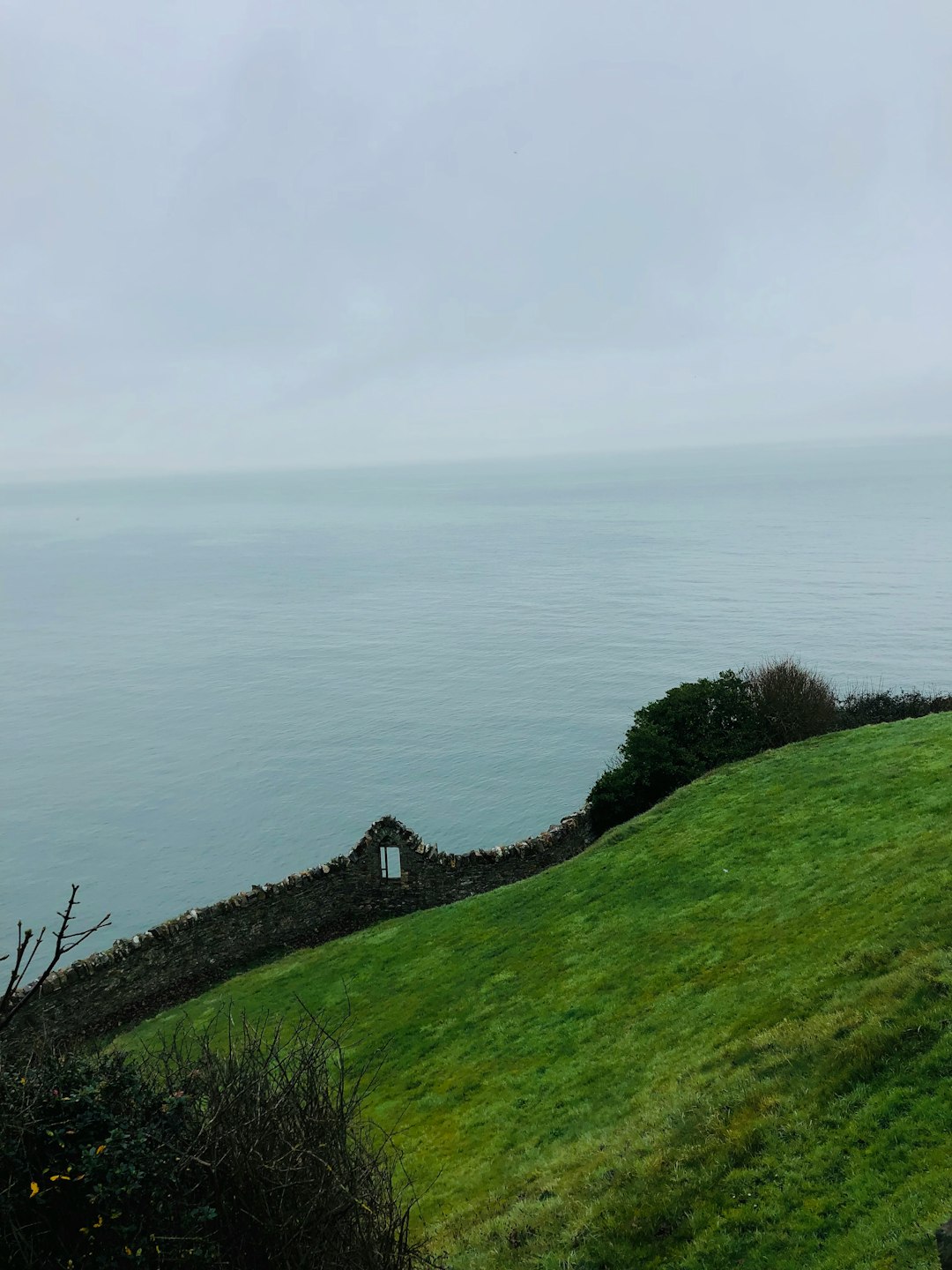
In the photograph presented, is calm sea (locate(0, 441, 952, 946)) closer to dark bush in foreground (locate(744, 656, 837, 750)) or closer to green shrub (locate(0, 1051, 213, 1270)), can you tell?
dark bush in foreground (locate(744, 656, 837, 750))

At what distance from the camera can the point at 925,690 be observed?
73375mm

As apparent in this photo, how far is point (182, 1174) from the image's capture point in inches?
354

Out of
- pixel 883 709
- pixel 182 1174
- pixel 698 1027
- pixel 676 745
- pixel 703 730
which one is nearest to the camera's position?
pixel 182 1174

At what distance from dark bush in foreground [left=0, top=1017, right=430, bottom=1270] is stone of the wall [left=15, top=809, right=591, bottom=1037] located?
1853 cm

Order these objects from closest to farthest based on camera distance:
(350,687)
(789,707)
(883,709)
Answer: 1. (789,707)
2. (883,709)
3. (350,687)

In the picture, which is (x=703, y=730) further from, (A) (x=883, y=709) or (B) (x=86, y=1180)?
(B) (x=86, y=1180)

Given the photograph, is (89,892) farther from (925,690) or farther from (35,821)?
(925,690)

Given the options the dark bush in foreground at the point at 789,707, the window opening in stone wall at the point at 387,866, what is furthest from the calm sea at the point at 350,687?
the window opening in stone wall at the point at 387,866

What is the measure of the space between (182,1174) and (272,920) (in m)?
22.2

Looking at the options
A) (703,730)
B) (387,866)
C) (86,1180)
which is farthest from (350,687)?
→ (86,1180)

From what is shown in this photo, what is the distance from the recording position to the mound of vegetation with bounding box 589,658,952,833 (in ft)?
116

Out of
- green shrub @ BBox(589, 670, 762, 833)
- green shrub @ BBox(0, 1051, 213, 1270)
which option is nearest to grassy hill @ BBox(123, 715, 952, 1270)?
green shrub @ BBox(0, 1051, 213, 1270)

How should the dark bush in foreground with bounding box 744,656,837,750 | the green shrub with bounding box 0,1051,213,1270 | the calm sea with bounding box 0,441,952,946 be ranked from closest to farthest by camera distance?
1. the green shrub with bounding box 0,1051,213,1270
2. the dark bush in foreground with bounding box 744,656,837,750
3. the calm sea with bounding box 0,441,952,946

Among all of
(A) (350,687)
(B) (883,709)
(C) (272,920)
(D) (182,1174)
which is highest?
(D) (182,1174)
